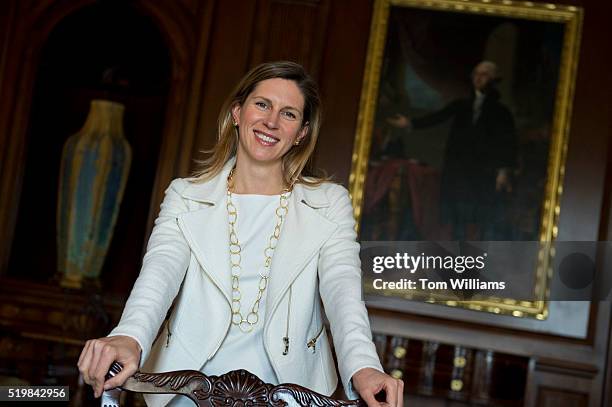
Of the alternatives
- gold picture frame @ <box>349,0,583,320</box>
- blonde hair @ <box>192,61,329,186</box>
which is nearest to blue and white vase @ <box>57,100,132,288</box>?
gold picture frame @ <box>349,0,583,320</box>

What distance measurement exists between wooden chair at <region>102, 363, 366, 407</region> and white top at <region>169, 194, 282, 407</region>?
1.70 ft

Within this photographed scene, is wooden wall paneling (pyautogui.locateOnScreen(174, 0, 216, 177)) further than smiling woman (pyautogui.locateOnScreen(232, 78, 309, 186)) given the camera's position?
Yes

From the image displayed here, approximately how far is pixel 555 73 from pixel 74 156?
11.8 feet

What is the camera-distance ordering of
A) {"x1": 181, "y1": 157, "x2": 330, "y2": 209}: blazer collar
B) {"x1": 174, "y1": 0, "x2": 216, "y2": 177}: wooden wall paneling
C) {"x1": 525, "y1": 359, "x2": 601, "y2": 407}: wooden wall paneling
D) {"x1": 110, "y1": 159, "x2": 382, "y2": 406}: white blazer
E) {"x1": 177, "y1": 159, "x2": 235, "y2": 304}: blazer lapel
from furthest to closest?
{"x1": 174, "y1": 0, "x2": 216, "y2": 177}: wooden wall paneling
{"x1": 525, "y1": 359, "x2": 601, "y2": 407}: wooden wall paneling
{"x1": 181, "y1": 157, "x2": 330, "y2": 209}: blazer collar
{"x1": 177, "y1": 159, "x2": 235, "y2": 304}: blazer lapel
{"x1": 110, "y1": 159, "x2": 382, "y2": 406}: white blazer

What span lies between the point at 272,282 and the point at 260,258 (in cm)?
11

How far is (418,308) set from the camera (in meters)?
6.28

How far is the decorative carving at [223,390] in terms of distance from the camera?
172cm

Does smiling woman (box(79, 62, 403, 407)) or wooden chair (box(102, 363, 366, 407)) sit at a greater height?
smiling woman (box(79, 62, 403, 407))

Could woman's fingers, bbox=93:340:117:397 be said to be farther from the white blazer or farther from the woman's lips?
the woman's lips

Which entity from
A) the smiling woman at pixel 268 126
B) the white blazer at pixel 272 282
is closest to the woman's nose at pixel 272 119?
the smiling woman at pixel 268 126

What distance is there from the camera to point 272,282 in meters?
2.39

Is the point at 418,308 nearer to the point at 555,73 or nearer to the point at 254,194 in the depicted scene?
the point at 555,73

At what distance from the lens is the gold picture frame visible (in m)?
6.26

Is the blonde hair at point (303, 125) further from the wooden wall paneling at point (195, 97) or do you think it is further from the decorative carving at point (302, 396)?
the wooden wall paneling at point (195, 97)
